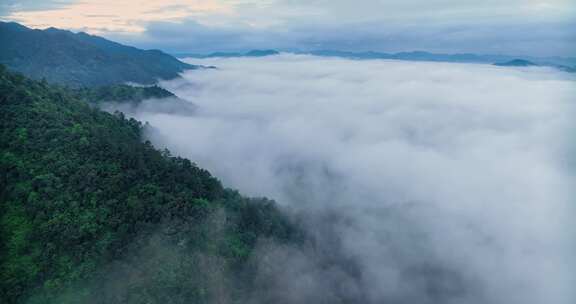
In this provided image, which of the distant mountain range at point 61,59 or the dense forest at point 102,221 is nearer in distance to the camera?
the dense forest at point 102,221

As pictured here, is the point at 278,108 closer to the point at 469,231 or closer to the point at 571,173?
the point at 469,231

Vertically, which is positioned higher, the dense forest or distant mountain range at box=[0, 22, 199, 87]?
distant mountain range at box=[0, 22, 199, 87]

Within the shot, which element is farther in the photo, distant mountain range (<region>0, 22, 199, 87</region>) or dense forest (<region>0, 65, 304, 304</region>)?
distant mountain range (<region>0, 22, 199, 87</region>)

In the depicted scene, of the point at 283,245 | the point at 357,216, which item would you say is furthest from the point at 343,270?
the point at 357,216

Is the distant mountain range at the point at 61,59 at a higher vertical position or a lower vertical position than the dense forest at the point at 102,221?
higher
